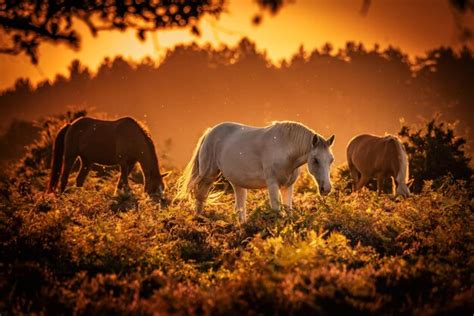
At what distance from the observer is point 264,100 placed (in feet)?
299

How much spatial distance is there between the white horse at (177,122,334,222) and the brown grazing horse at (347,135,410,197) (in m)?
4.81

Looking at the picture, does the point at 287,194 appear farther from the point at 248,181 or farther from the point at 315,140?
the point at 315,140

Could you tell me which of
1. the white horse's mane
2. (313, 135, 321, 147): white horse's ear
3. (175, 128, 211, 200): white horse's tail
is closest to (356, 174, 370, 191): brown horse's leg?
(175, 128, 211, 200): white horse's tail

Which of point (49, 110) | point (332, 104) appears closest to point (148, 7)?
point (332, 104)

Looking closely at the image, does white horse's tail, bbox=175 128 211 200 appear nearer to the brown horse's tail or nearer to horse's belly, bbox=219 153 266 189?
horse's belly, bbox=219 153 266 189

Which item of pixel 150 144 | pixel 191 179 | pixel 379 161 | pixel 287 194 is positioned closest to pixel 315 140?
pixel 287 194

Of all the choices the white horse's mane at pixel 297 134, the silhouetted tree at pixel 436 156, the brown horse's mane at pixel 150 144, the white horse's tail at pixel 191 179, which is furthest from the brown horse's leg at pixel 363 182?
the white horse's mane at pixel 297 134

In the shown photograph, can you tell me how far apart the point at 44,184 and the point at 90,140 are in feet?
14.3

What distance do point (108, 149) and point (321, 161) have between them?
7.61 metres

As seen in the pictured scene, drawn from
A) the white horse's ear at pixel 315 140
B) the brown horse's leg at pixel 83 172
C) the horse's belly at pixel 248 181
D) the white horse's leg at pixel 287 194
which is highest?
the white horse's ear at pixel 315 140

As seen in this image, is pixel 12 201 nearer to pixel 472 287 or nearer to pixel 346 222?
pixel 346 222

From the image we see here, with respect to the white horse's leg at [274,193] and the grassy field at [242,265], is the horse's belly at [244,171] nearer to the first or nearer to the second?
the white horse's leg at [274,193]

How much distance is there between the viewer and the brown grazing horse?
14883 millimetres

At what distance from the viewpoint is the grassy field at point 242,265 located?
5.81m
